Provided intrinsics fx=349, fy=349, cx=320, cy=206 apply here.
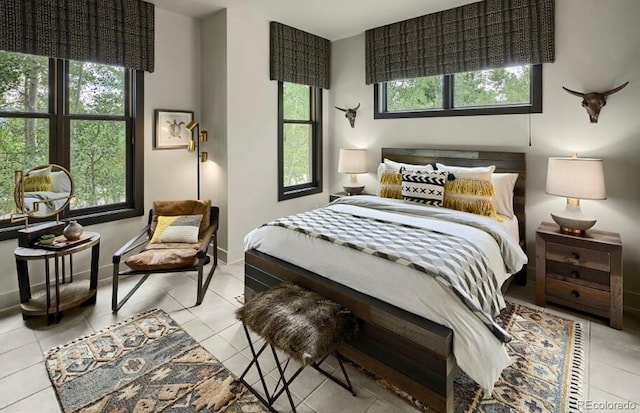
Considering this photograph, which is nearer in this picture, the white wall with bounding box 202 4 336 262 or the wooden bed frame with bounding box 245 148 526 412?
the wooden bed frame with bounding box 245 148 526 412

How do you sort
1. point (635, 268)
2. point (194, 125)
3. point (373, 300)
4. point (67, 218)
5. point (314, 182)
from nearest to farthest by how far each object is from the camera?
point (373, 300) < point (635, 268) < point (67, 218) < point (194, 125) < point (314, 182)

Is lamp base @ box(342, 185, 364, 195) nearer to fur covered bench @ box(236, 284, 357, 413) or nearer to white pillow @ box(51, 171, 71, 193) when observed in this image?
fur covered bench @ box(236, 284, 357, 413)

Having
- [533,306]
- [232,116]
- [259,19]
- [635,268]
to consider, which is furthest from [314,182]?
[635,268]

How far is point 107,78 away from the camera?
3.33 m

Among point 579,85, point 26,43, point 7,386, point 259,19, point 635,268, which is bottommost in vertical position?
point 7,386

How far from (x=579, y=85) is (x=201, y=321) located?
3.67 metres

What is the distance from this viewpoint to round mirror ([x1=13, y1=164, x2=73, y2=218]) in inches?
108

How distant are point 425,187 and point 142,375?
8.60ft

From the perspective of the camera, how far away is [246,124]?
152 inches

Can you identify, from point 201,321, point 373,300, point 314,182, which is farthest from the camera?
point 314,182

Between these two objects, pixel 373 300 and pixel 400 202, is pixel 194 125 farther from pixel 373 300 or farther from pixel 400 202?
pixel 373 300

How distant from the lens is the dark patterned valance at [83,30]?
8.79ft

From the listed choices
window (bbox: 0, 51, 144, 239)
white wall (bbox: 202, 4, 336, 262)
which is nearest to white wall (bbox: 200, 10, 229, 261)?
white wall (bbox: 202, 4, 336, 262)

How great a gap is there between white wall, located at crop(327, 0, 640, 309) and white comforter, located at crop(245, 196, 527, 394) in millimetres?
1053
